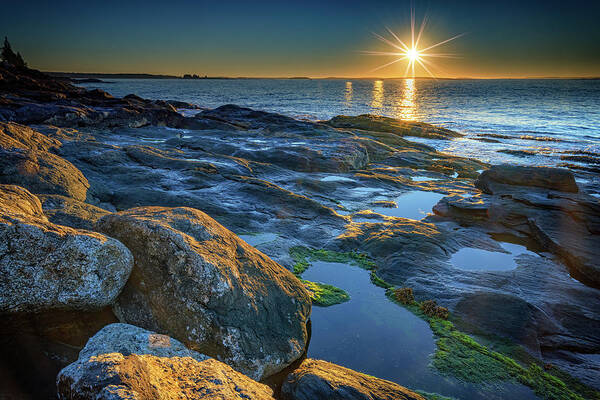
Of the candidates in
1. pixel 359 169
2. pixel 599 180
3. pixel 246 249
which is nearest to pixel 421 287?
pixel 246 249

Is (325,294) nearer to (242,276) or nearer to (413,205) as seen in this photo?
(242,276)

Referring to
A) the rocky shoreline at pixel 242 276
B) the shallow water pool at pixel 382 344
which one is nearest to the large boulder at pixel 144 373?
the rocky shoreline at pixel 242 276

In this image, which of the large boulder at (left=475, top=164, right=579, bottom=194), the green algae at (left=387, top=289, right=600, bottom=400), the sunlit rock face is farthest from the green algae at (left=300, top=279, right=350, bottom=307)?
the large boulder at (left=475, top=164, right=579, bottom=194)

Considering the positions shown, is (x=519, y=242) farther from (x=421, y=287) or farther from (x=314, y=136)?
(x=314, y=136)

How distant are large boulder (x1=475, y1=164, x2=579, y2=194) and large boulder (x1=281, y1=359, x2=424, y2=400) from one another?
13.6m

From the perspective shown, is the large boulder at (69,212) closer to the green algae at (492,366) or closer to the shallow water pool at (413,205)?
the green algae at (492,366)

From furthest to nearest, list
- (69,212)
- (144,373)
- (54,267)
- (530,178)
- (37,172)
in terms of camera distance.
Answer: (530,178) → (37,172) → (69,212) → (54,267) → (144,373)

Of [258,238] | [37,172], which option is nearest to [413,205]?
[258,238]

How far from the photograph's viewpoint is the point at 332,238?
10.9 meters

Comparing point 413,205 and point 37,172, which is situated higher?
point 37,172

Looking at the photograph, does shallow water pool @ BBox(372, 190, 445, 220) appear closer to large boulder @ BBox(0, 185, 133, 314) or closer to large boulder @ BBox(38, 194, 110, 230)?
large boulder @ BBox(38, 194, 110, 230)

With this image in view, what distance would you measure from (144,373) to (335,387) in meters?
2.45

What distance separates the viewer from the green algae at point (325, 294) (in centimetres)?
759

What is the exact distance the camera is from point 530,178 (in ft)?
50.5
